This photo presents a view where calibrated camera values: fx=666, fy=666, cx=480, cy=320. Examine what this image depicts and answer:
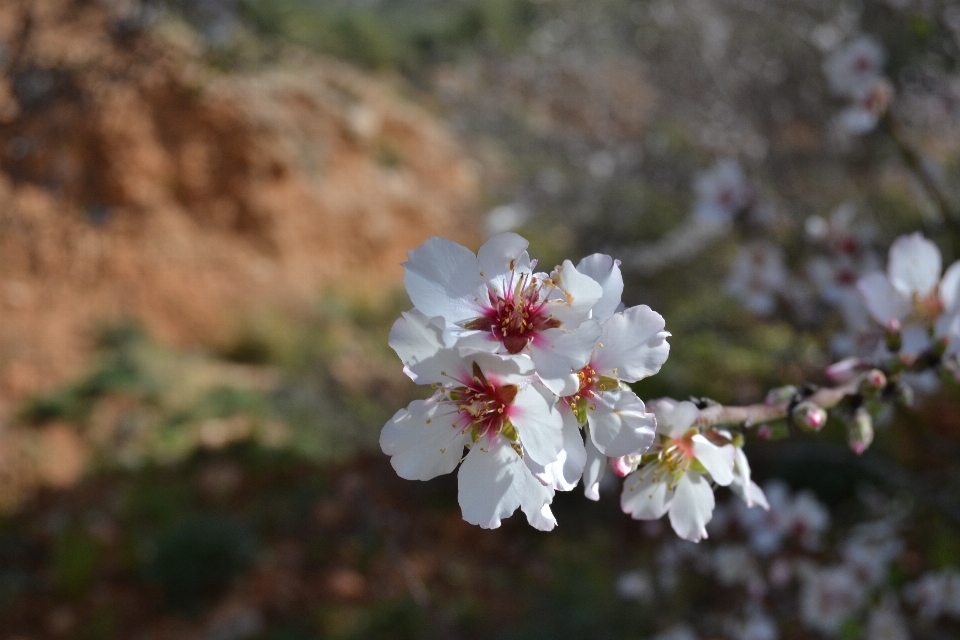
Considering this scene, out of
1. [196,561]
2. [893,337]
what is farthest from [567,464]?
[196,561]

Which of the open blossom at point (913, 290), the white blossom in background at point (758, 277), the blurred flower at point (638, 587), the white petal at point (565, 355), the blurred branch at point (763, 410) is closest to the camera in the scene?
the white petal at point (565, 355)

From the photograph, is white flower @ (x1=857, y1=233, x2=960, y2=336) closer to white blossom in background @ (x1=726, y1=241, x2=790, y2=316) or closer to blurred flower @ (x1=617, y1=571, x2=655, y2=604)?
white blossom in background @ (x1=726, y1=241, x2=790, y2=316)

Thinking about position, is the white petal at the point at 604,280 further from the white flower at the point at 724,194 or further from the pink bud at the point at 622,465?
the white flower at the point at 724,194

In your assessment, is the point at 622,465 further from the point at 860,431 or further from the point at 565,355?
the point at 860,431

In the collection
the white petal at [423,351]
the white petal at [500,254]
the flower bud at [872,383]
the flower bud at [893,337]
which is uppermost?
the white petal at [500,254]

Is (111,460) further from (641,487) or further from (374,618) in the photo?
(641,487)

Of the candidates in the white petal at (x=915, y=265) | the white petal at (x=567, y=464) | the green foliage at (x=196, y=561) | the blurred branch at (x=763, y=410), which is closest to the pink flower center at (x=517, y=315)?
the white petal at (x=567, y=464)

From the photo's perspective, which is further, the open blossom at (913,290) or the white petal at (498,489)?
the open blossom at (913,290)
